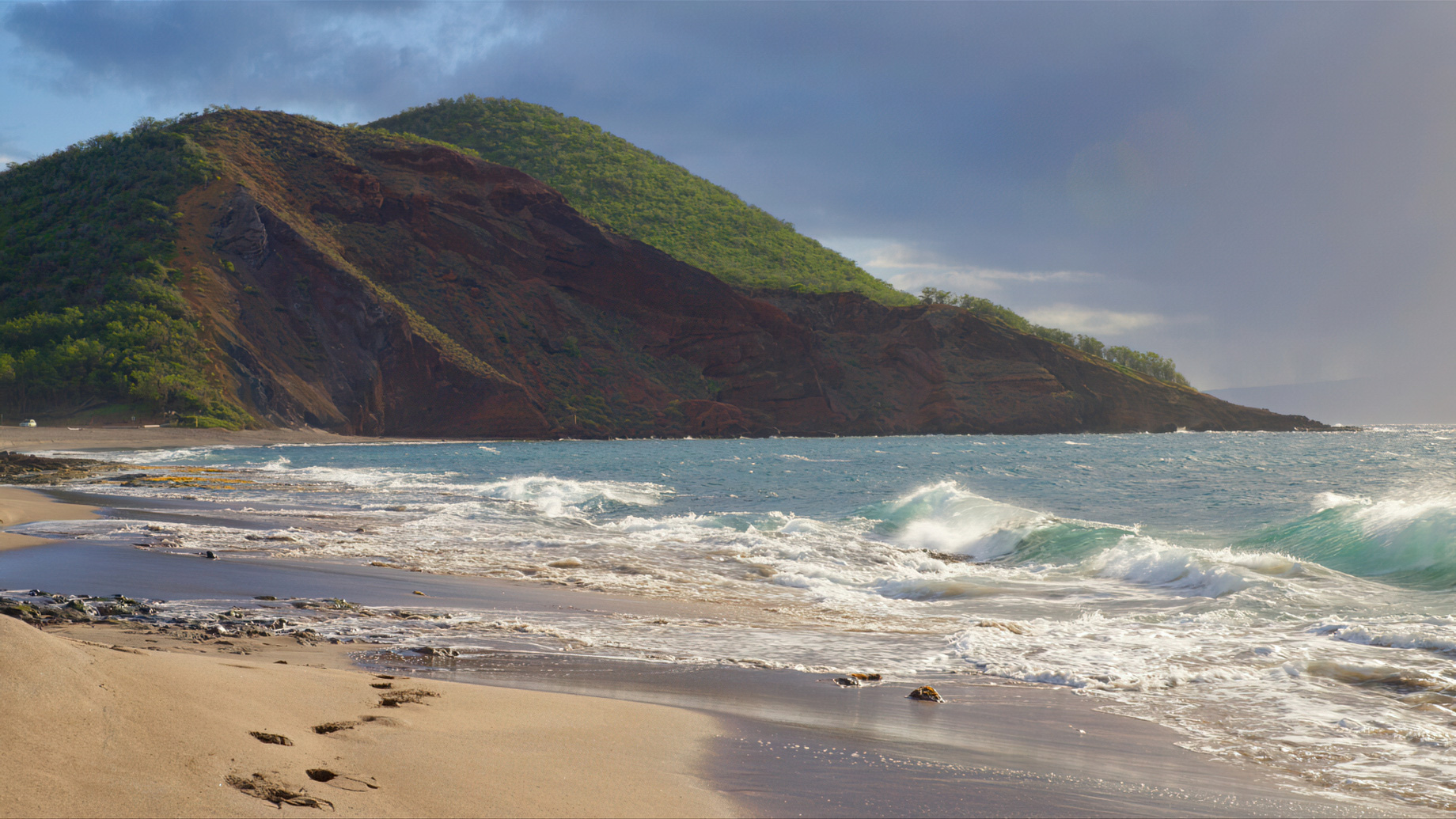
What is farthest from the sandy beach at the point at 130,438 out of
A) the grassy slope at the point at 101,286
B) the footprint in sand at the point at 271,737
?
the footprint in sand at the point at 271,737

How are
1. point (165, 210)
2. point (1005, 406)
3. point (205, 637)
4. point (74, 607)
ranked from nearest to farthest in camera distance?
point (205, 637), point (74, 607), point (165, 210), point (1005, 406)

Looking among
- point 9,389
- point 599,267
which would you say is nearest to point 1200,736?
point 9,389

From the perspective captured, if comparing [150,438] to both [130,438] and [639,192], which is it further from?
[639,192]

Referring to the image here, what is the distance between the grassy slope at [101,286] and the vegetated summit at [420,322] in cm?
17

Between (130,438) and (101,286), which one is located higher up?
(101,286)

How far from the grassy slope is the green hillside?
49.1m

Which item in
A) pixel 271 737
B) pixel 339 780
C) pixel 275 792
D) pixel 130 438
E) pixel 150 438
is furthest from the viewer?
pixel 150 438

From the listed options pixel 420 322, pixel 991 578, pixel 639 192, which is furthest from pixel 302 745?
pixel 639 192

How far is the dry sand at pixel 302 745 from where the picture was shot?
2875 mm

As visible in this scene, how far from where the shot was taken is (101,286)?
59375mm

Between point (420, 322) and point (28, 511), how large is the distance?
5661 centimetres

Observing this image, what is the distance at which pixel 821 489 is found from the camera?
26344 millimetres

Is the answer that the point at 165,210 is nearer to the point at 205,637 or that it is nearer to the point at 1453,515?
the point at 205,637

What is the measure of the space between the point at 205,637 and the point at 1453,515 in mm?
15171
